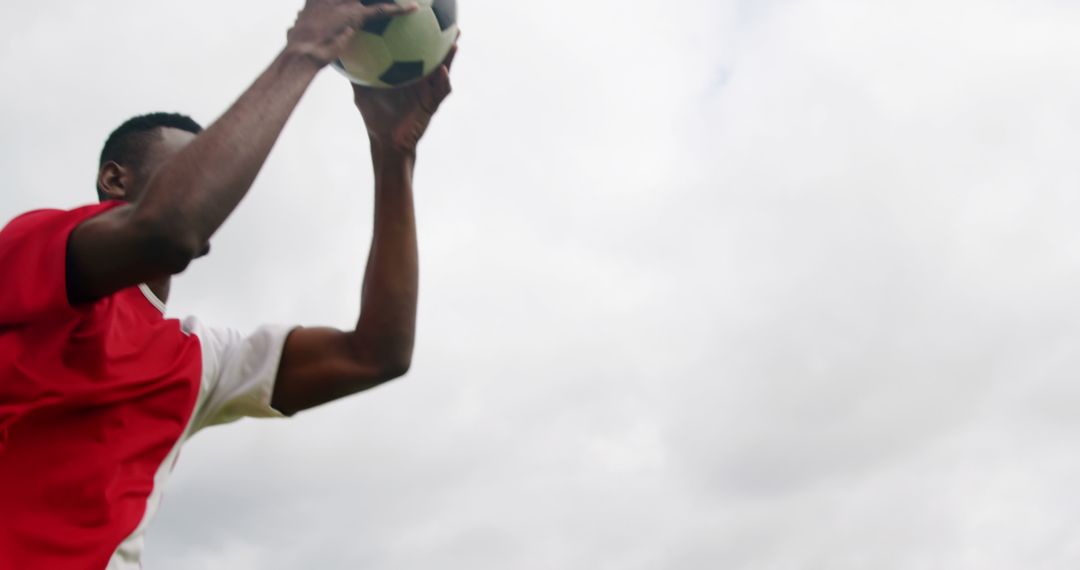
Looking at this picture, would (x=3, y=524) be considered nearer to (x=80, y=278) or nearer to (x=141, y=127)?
(x=80, y=278)

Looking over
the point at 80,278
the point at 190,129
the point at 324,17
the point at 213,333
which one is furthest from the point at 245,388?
the point at 324,17

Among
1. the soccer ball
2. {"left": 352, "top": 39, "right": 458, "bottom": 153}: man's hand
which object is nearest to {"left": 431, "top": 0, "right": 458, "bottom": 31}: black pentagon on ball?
the soccer ball

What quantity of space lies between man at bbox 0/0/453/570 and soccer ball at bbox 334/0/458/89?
13 cm

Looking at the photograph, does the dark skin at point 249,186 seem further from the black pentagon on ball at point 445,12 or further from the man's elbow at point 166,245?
the black pentagon on ball at point 445,12

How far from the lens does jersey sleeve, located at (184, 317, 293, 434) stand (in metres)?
4.77

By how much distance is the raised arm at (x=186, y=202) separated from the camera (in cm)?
314

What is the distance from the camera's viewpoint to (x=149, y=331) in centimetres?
439

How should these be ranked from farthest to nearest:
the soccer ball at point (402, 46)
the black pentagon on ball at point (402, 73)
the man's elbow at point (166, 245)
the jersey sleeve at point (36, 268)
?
the black pentagon on ball at point (402, 73), the soccer ball at point (402, 46), the jersey sleeve at point (36, 268), the man's elbow at point (166, 245)

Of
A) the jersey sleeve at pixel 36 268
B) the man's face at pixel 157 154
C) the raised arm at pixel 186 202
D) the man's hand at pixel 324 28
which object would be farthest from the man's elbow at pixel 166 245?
the man's face at pixel 157 154

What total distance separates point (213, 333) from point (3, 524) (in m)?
1.44

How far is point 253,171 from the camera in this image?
324 cm

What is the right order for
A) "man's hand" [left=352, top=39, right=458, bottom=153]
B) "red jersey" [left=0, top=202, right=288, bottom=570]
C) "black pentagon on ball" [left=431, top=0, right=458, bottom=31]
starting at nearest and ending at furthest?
1. "red jersey" [left=0, top=202, right=288, bottom=570]
2. "black pentagon on ball" [left=431, top=0, right=458, bottom=31]
3. "man's hand" [left=352, top=39, right=458, bottom=153]

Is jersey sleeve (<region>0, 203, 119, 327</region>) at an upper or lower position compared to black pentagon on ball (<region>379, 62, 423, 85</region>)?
lower

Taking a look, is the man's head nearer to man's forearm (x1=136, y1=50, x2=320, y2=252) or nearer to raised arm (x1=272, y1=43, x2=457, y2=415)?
raised arm (x1=272, y1=43, x2=457, y2=415)
